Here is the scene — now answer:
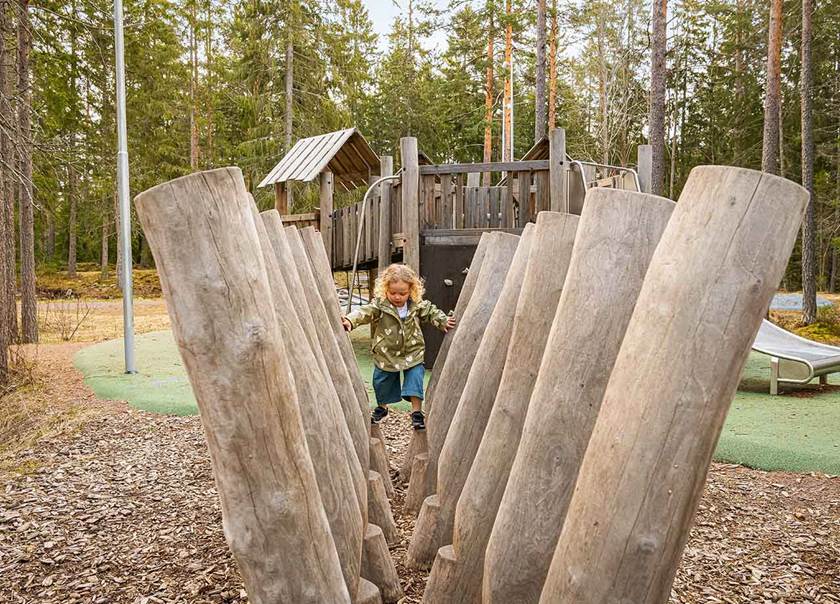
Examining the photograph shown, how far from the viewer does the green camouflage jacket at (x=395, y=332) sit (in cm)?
438

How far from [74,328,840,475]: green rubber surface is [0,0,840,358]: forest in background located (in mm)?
4978

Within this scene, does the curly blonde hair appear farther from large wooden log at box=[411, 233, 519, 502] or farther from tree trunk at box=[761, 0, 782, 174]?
tree trunk at box=[761, 0, 782, 174]

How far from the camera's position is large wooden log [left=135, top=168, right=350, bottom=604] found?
172 centimetres

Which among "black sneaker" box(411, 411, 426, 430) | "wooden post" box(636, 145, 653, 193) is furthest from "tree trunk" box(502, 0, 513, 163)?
"black sneaker" box(411, 411, 426, 430)

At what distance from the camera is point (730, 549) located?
12.2 ft

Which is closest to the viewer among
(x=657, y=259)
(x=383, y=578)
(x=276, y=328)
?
(x=657, y=259)

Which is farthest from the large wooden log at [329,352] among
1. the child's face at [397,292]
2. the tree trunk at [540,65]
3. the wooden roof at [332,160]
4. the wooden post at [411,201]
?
the tree trunk at [540,65]

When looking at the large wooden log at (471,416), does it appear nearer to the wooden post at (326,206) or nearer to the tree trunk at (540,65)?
the wooden post at (326,206)

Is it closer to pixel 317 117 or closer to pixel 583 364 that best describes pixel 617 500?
pixel 583 364

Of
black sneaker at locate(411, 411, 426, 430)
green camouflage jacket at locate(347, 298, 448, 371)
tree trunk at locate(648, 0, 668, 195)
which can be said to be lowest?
black sneaker at locate(411, 411, 426, 430)

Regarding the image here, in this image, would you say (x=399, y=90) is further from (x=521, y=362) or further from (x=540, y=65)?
(x=521, y=362)

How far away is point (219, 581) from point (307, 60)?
21526 mm

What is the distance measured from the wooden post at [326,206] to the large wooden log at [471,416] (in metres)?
7.05

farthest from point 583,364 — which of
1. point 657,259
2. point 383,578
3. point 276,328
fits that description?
point 383,578
